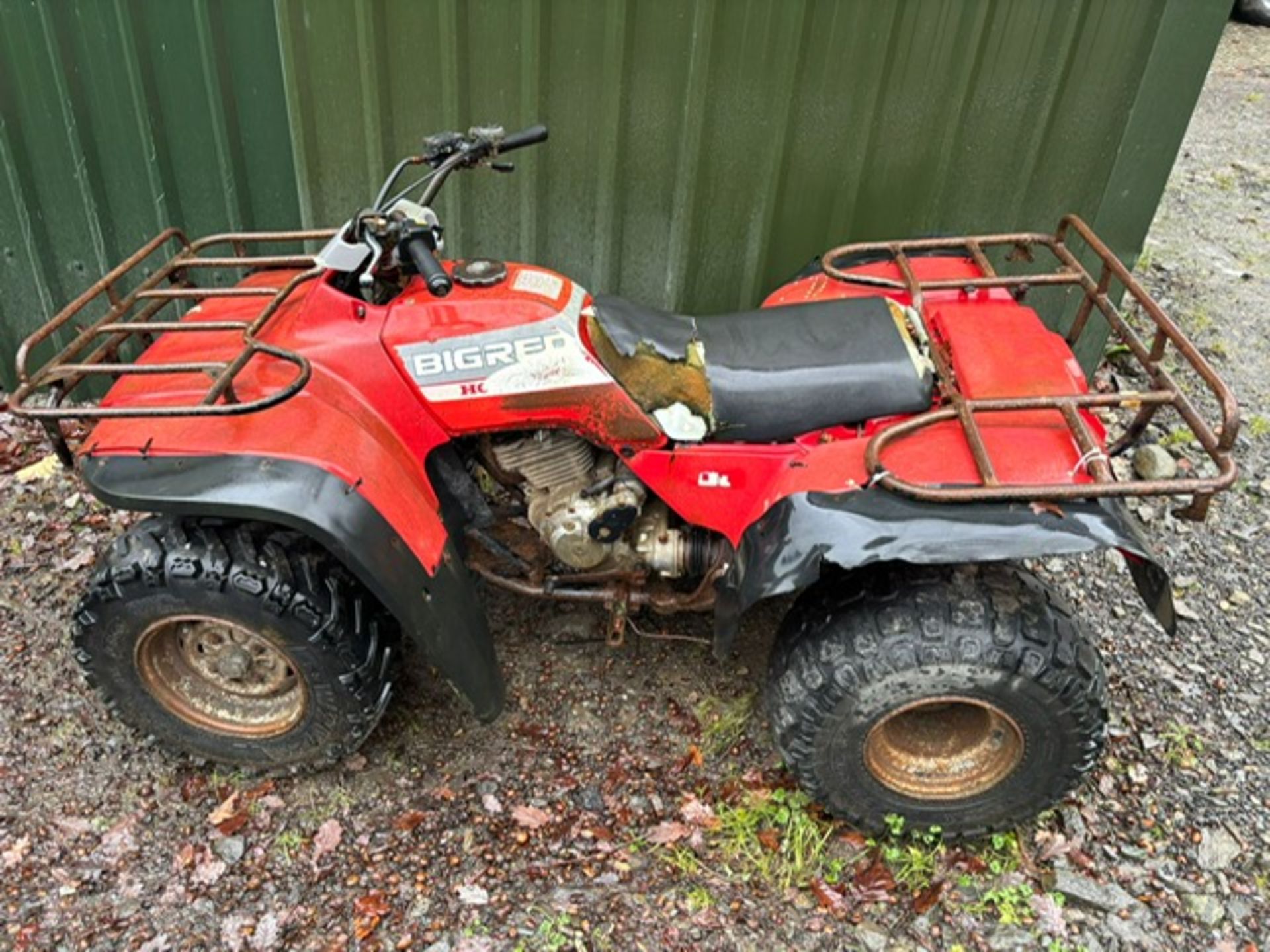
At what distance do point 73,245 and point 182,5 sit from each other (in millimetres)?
1063

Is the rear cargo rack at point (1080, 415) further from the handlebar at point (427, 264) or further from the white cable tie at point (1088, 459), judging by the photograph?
the handlebar at point (427, 264)

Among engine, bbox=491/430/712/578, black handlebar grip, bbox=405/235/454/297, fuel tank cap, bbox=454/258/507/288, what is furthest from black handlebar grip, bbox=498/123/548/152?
engine, bbox=491/430/712/578

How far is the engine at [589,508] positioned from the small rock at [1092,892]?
4.00 ft

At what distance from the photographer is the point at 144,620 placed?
8.59 feet

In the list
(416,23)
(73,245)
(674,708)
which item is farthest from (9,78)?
(674,708)

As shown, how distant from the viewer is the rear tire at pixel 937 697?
2457 millimetres

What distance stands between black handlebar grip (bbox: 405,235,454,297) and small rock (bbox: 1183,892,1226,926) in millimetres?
2379

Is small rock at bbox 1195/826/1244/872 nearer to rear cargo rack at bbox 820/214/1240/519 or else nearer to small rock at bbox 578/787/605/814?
rear cargo rack at bbox 820/214/1240/519

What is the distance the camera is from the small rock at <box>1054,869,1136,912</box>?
8.76 ft

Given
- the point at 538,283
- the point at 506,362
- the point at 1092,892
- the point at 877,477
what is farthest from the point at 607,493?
the point at 1092,892

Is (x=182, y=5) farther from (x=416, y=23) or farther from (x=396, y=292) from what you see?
(x=396, y=292)

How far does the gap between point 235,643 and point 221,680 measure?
0.52 ft

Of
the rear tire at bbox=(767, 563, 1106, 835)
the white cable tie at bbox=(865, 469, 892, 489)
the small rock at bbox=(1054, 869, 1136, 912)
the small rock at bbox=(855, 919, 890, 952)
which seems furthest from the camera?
the small rock at bbox=(1054, 869, 1136, 912)

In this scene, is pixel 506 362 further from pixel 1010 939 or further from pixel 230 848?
pixel 1010 939
